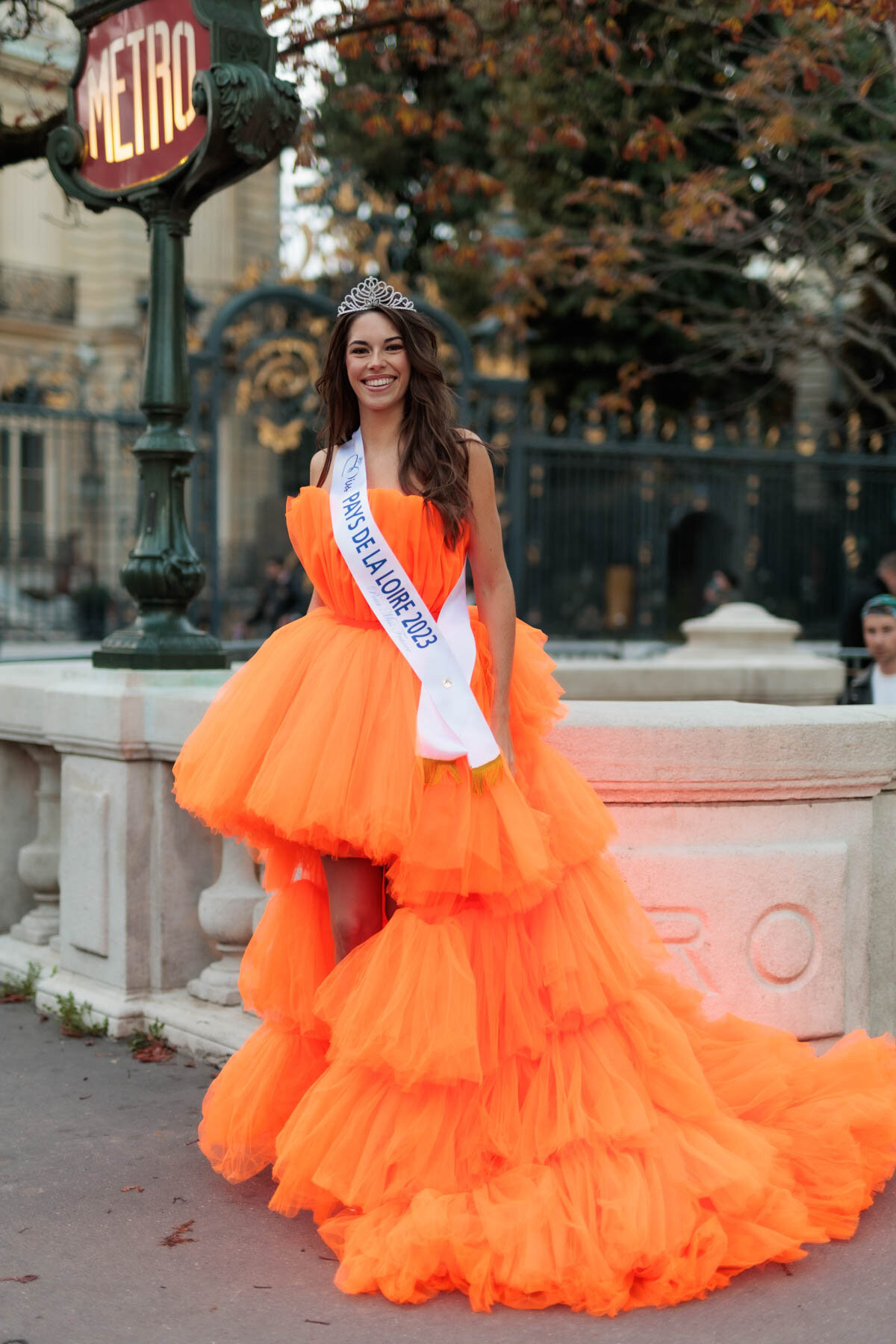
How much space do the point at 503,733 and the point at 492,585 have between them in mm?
352

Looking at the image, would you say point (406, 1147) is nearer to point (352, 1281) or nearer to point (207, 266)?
point (352, 1281)

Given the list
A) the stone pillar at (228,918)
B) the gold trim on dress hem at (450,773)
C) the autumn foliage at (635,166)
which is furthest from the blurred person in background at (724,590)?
the gold trim on dress hem at (450,773)

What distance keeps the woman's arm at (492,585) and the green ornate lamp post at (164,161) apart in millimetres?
2005

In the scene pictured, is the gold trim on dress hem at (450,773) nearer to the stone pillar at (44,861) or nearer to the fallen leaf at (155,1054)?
the fallen leaf at (155,1054)

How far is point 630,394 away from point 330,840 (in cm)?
2191

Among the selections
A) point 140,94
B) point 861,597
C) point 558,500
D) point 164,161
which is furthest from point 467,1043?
point 558,500

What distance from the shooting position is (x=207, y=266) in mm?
28500

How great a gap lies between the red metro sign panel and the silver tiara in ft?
6.02

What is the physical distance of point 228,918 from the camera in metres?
4.57

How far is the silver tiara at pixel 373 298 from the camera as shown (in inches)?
131

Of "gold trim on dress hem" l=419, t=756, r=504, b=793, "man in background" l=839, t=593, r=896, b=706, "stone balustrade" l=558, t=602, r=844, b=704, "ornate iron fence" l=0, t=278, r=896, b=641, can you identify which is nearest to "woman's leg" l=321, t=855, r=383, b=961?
"gold trim on dress hem" l=419, t=756, r=504, b=793

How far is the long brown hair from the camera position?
10.6ft

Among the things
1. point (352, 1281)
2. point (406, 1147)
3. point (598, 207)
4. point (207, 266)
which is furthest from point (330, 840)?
point (207, 266)

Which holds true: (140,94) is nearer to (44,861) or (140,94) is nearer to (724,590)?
(44,861)
